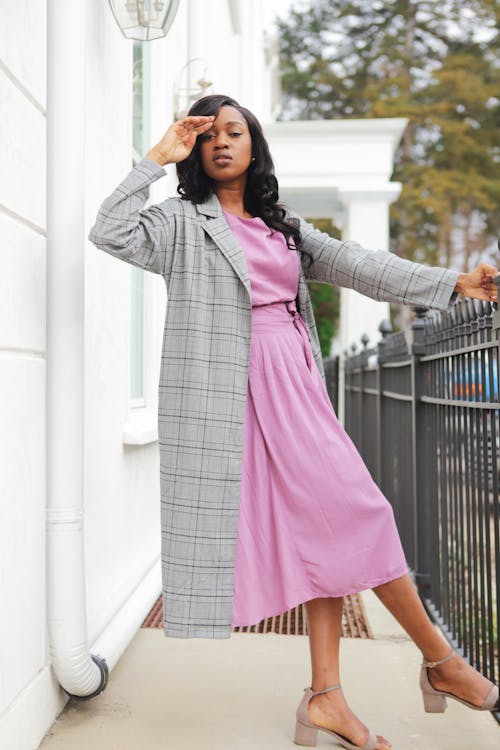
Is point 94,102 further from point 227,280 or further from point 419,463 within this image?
point 419,463

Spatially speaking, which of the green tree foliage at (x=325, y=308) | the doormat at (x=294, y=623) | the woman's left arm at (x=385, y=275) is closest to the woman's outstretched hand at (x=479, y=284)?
the woman's left arm at (x=385, y=275)

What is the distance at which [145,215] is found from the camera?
2.50 metres

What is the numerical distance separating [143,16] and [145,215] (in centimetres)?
104

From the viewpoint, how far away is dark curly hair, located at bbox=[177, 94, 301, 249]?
8.68 ft

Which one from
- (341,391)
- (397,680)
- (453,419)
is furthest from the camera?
(341,391)

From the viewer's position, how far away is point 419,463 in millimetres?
4082

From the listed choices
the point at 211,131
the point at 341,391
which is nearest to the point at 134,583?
the point at 211,131

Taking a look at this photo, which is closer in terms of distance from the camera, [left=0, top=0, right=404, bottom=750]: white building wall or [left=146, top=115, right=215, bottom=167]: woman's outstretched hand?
[left=0, top=0, right=404, bottom=750]: white building wall

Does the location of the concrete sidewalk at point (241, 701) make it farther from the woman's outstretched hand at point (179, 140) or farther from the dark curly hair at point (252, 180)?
the woman's outstretched hand at point (179, 140)

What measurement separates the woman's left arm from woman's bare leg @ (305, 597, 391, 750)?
91 centimetres

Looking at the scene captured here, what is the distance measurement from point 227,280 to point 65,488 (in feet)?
2.50

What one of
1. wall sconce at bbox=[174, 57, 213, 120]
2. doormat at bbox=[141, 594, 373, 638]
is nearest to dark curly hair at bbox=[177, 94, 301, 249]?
doormat at bbox=[141, 594, 373, 638]

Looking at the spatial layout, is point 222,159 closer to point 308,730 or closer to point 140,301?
point 308,730

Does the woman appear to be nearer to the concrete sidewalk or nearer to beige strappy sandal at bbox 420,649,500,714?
beige strappy sandal at bbox 420,649,500,714
